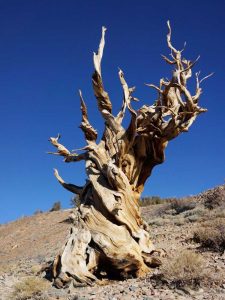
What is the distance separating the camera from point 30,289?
8008mm

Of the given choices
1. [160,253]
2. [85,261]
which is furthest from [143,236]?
[85,261]

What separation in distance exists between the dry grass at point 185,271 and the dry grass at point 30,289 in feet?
7.27

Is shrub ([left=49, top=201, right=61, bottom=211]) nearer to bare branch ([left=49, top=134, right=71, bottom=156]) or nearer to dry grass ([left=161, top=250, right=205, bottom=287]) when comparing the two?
bare branch ([left=49, top=134, right=71, bottom=156])

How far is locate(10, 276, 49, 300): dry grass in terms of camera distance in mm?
7801

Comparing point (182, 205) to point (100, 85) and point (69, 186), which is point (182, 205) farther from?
point (100, 85)

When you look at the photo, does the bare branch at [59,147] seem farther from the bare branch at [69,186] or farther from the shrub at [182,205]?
the shrub at [182,205]

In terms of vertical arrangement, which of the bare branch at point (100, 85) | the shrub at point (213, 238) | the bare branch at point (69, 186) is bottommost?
the shrub at point (213, 238)

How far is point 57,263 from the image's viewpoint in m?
8.77

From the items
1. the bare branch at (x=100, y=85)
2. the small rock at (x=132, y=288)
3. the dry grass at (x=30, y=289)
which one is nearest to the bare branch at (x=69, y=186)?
A: the bare branch at (x=100, y=85)

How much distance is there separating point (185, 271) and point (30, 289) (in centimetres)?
282

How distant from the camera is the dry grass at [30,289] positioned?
7.80m

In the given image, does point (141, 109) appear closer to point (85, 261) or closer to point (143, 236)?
point (143, 236)

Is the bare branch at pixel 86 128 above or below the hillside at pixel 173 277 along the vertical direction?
above

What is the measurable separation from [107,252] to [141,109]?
314 centimetres
